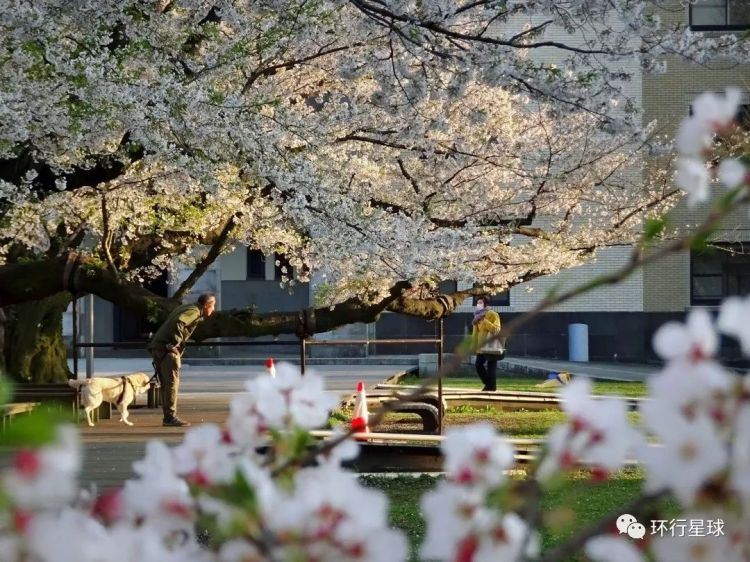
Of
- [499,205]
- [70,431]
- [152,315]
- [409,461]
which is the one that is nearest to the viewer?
[70,431]

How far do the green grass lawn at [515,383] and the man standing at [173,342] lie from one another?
28.7 ft

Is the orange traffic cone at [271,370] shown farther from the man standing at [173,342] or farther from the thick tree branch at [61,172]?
the thick tree branch at [61,172]

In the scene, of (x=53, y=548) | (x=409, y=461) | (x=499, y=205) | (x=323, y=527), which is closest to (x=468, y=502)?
(x=323, y=527)

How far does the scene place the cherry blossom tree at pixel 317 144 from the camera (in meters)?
8.20

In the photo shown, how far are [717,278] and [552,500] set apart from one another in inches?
1016

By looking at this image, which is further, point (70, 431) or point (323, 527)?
point (323, 527)

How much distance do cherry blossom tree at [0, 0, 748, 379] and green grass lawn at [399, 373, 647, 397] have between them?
4.78 m

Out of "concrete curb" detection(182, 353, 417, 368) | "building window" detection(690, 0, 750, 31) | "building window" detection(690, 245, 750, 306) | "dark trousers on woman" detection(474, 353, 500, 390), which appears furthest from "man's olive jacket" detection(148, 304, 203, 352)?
"building window" detection(690, 245, 750, 306)

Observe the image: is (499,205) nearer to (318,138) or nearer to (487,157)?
(487,157)

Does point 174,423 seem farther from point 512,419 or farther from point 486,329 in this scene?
point 486,329

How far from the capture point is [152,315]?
1357cm

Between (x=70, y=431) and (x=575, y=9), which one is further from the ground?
(x=575, y=9)

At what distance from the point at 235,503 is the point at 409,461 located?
980 centimetres

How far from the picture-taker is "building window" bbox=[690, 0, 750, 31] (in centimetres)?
3065
